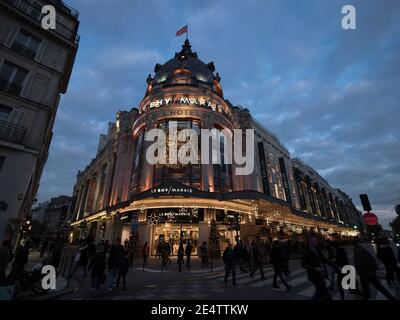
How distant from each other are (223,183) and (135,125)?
18171mm

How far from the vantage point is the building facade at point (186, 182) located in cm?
2533

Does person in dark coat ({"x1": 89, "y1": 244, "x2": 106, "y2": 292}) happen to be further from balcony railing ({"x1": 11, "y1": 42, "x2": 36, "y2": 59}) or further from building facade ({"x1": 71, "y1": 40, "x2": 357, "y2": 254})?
balcony railing ({"x1": 11, "y1": 42, "x2": 36, "y2": 59})

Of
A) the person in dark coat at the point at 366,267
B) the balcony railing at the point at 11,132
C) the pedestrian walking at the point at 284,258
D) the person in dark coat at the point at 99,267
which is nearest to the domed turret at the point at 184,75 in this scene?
the balcony railing at the point at 11,132

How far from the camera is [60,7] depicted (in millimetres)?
18766

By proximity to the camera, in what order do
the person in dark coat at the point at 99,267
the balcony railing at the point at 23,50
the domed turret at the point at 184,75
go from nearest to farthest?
1. the person in dark coat at the point at 99,267
2. the balcony railing at the point at 23,50
3. the domed turret at the point at 184,75


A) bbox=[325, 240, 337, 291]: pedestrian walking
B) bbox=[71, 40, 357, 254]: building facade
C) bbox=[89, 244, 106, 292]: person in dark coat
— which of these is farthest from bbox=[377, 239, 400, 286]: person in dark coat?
bbox=[71, 40, 357, 254]: building facade

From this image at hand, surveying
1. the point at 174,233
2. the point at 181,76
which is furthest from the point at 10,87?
the point at 181,76

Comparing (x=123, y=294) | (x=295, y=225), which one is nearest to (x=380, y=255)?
(x=123, y=294)

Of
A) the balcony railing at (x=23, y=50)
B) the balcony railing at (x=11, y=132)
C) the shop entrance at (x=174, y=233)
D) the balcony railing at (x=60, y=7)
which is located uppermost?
the balcony railing at (x=60, y=7)

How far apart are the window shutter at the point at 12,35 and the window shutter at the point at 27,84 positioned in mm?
2248

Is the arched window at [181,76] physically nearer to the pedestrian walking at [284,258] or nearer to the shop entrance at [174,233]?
the shop entrance at [174,233]

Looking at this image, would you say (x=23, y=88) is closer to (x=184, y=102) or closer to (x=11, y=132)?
(x=11, y=132)

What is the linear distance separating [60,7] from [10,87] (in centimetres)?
985
